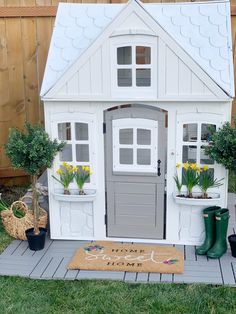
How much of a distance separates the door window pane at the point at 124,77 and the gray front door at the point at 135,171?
29 centimetres

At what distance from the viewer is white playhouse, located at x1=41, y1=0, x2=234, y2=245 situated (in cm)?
481

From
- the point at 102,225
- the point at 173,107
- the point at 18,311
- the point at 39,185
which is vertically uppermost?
the point at 173,107

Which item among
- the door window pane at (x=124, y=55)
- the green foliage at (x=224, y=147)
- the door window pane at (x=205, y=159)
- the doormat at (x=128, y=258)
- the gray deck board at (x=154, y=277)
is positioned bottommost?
the gray deck board at (x=154, y=277)

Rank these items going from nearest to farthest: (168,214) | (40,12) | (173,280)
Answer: (173,280) → (168,214) → (40,12)

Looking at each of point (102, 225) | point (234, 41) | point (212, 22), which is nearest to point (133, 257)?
point (102, 225)

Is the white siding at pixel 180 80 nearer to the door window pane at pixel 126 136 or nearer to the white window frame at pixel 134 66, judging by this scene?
the white window frame at pixel 134 66

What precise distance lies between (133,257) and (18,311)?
1424 millimetres

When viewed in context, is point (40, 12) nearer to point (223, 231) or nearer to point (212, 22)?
point (212, 22)

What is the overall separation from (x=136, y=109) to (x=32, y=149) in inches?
47.9

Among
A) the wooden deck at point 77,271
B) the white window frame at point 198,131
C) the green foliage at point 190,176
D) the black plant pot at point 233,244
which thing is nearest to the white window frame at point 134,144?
the white window frame at point 198,131

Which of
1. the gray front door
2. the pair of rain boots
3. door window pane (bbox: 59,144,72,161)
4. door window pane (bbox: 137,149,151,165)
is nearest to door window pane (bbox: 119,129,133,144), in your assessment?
the gray front door

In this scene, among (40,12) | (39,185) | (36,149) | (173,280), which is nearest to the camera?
(173,280)

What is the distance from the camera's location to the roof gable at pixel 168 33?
4.86 meters

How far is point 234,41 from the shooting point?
696 centimetres
